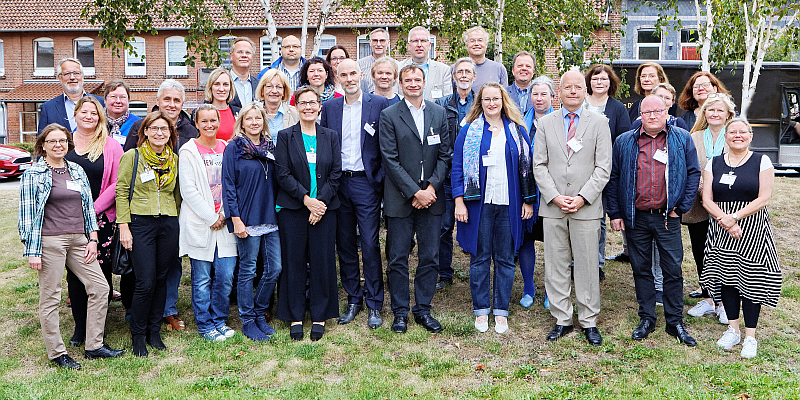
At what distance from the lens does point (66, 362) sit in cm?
475

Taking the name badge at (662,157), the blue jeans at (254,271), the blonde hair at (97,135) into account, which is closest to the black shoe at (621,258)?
the name badge at (662,157)

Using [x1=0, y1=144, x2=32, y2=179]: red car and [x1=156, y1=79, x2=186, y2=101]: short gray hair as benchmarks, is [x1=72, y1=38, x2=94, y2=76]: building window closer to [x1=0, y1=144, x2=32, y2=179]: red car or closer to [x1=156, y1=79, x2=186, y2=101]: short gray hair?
[x1=0, y1=144, x2=32, y2=179]: red car

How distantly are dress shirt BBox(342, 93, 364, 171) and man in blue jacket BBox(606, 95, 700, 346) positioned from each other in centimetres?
218

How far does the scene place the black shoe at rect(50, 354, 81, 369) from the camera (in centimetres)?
472

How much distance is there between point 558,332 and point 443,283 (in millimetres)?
1662

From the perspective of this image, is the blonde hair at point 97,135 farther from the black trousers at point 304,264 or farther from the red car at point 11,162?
the red car at point 11,162

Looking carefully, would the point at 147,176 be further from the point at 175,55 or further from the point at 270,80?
the point at 175,55

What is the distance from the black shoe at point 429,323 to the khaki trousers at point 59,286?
2599mm

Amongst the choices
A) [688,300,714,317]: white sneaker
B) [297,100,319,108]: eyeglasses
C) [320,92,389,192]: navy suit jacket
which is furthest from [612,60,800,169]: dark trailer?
[297,100,319,108]: eyeglasses

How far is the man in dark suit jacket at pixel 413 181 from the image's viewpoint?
5.37 meters

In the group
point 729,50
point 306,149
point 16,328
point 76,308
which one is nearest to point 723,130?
point 306,149

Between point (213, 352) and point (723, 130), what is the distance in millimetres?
4738

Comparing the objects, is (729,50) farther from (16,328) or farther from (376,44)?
(16,328)

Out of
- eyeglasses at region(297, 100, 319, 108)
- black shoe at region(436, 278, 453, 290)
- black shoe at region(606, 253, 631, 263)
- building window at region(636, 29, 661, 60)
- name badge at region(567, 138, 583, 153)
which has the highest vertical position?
building window at region(636, 29, 661, 60)
